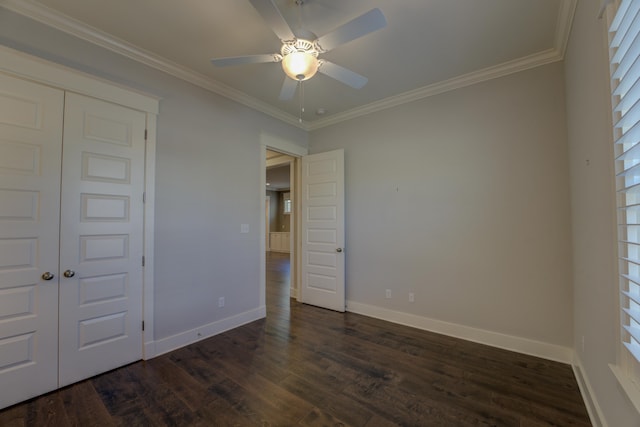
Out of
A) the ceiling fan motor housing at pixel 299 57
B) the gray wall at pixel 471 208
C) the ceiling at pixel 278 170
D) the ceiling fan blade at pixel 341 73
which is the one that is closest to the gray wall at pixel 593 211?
the gray wall at pixel 471 208

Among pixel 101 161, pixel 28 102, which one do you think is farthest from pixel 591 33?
pixel 28 102

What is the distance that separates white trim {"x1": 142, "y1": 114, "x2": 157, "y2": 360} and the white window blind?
3.25 metres

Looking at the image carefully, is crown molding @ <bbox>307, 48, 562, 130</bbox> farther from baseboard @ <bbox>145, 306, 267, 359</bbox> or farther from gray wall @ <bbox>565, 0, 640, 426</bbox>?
baseboard @ <bbox>145, 306, 267, 359</bbox>

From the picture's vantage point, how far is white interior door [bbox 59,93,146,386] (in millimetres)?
2139

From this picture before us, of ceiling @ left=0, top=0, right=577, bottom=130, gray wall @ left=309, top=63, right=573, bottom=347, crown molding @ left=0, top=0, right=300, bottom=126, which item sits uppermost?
ceiling @ left=0, top=0, right=577, bottom=130

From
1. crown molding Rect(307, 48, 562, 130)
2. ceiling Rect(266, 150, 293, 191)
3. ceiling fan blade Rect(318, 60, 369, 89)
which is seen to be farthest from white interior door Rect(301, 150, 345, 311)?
ceiling fan blade Rect(318, 60, 369, 89)

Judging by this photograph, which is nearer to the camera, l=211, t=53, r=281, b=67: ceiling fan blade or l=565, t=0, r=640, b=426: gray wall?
l=565, t=0, r=640, b=426: gray wall

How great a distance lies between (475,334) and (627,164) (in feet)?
7.54

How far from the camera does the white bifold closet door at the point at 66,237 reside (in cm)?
191

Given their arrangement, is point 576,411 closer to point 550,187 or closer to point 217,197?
point 550,187

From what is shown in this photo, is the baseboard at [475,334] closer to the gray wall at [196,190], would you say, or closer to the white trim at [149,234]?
the gray wall at [196,190]

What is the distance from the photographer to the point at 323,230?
4.05m

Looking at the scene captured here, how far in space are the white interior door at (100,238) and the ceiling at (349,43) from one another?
626mm

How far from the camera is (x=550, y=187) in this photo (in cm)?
253
